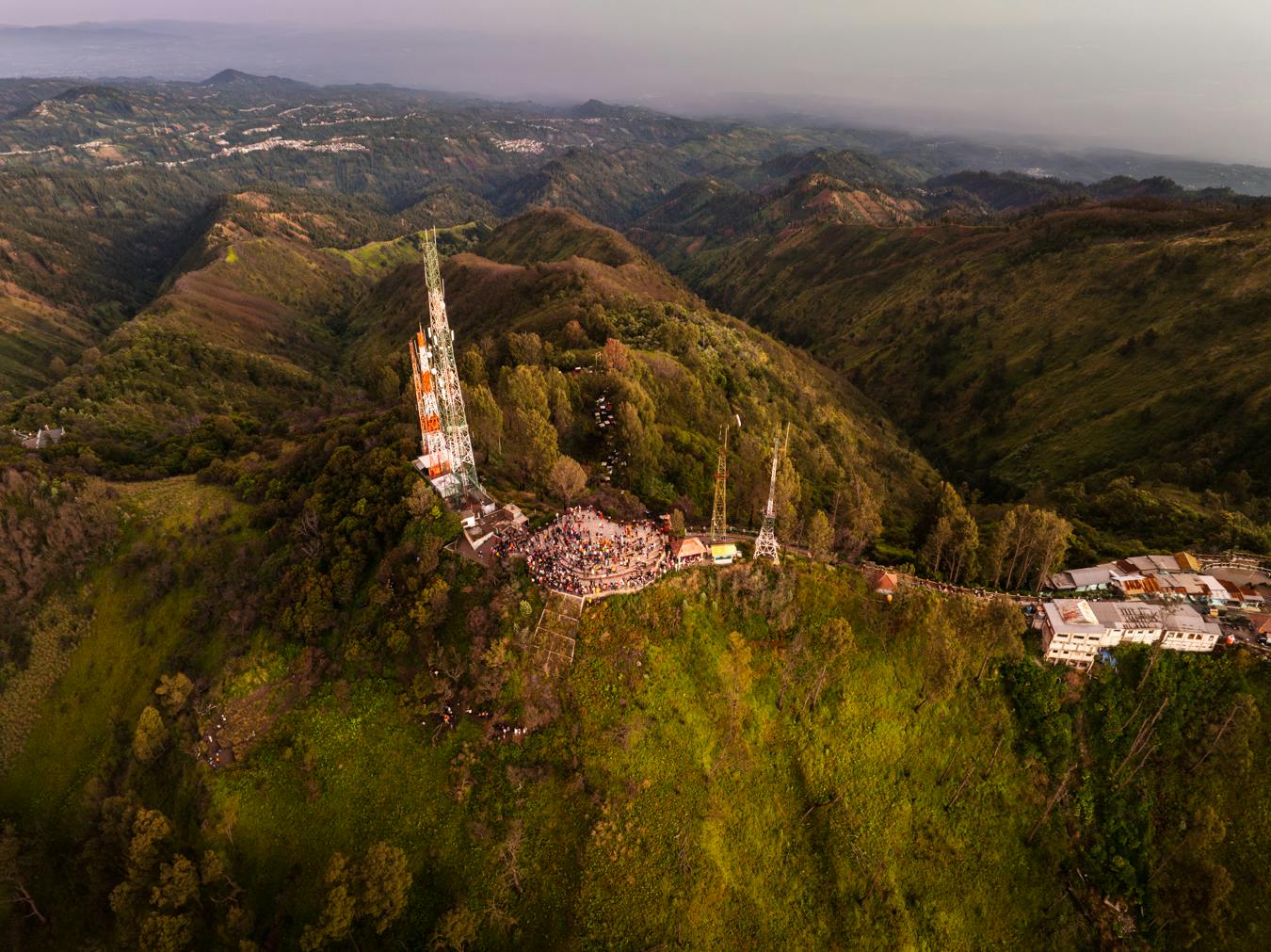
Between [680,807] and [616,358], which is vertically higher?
[616,358]

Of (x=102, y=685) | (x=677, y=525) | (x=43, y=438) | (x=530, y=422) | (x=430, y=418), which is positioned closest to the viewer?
(x=677, y=525)

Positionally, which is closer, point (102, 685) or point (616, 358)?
point (102, 685)

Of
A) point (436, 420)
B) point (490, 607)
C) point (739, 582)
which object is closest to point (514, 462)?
point (436, 420)

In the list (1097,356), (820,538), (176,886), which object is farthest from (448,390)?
(1097,356)

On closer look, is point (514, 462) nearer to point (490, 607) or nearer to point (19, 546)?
point (490, 607)

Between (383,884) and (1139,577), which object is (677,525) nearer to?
(383,884)

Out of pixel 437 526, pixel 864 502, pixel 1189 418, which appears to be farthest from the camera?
pixel 1189 418

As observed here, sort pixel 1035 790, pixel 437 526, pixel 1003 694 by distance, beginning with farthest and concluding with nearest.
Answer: pixel 437 526
pixel 1003 694
pixel 1035 790
